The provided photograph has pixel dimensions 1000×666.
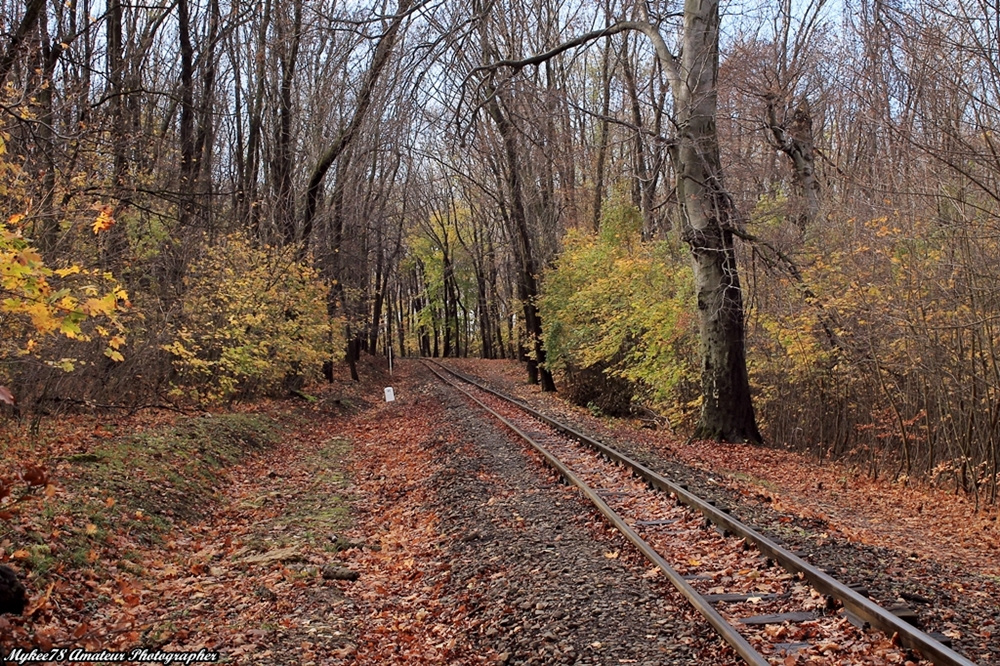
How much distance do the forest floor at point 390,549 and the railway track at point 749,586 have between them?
0.83ft

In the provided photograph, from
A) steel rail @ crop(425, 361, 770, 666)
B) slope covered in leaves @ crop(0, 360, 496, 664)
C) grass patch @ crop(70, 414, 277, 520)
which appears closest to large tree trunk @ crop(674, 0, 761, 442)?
steel rail @ crop(425, 361, 770, 666)

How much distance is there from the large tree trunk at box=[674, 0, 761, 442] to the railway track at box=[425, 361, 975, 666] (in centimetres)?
462

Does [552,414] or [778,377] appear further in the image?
[552,414]

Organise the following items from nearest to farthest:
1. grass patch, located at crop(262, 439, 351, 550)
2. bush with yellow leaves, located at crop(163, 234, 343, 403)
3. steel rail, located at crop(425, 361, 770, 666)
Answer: steel rail, located at crop(425, 361, 770, 666)
grass patch, located at crop(262, 439, 351, 550)
bush with yellow leaves, located at crop(163, 234, 343, 403)

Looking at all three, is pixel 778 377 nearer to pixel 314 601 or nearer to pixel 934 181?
pixel 934 181

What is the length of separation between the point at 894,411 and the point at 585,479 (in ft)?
17.8

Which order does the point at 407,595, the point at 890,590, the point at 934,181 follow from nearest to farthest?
the point at 890,590 < the point at 407,595 < the point at 934,181

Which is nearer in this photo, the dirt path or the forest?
the dirt path

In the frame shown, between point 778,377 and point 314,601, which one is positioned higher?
point 778,377

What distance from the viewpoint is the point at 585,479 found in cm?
1041

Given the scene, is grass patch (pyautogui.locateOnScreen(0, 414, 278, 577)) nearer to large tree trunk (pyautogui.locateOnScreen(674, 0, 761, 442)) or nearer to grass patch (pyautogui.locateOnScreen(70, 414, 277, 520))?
grass patch (pyautogui.locateOnScreen(70, 414, 277, 520))

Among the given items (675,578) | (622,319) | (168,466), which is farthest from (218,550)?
(622,319)

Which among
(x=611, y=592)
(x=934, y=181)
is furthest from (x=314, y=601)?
(x=934, y=181)

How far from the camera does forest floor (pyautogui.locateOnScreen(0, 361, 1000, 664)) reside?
5594 mm
